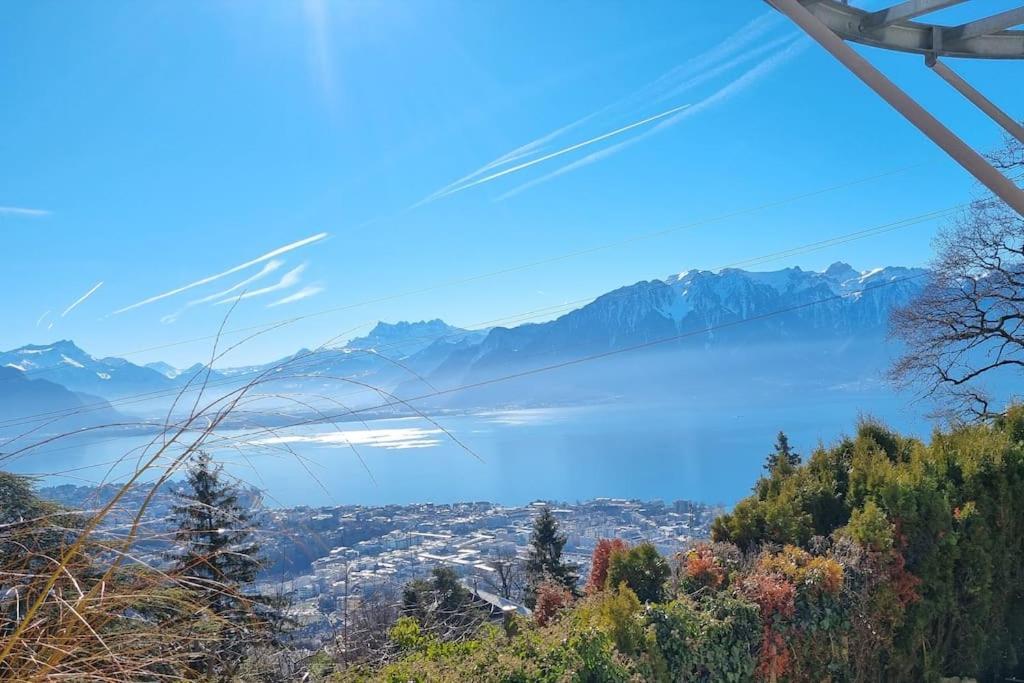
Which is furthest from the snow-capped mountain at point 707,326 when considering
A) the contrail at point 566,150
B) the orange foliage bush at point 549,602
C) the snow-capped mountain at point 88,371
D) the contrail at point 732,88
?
the orange foliage bush at point 549,602

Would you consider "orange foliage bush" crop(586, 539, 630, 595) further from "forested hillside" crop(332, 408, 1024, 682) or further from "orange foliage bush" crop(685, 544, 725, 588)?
"orange foliage bush" crop(685, 544, 725, 588)

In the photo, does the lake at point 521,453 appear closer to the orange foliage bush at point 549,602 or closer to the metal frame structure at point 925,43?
the orange foliage bush at point 549,602

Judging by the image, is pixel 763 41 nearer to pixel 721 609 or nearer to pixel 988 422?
pixel 988 422

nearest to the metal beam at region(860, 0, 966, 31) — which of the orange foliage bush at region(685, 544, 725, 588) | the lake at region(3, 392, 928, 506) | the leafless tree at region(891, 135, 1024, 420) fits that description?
the lake at region(3, 392, 928, 506)

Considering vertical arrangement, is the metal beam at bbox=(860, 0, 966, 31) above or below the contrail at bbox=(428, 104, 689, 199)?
below

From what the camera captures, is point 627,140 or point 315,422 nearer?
point 315,422

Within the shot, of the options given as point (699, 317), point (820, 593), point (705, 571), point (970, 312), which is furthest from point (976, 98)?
point (699, 317)

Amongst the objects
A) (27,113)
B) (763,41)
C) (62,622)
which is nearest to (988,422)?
(763,41)
